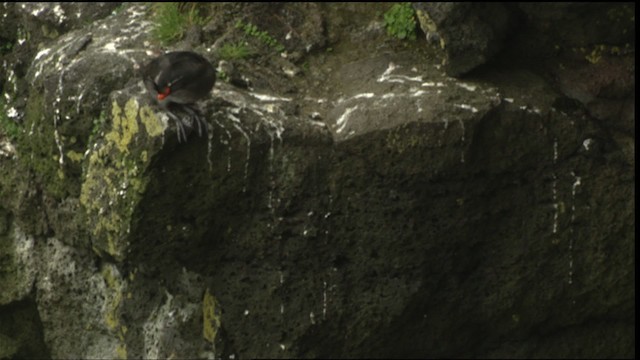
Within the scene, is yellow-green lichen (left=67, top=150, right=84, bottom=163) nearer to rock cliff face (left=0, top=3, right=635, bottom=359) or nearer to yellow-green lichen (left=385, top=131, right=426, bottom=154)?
rock cliff face (left=0, top=3, right=635, bottom=359)

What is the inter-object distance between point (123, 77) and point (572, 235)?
2.29 m

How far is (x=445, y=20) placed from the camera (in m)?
6.76

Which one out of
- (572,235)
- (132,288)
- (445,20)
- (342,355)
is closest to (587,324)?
(572,235)

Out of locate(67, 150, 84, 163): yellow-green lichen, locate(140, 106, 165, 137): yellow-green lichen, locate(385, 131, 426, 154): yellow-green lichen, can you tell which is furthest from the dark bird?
locate(385, 131, 426, 154): yellow-green lichen

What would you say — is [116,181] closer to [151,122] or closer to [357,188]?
[151,122]

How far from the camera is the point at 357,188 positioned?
6.84 meters

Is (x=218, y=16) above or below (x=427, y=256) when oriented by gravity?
above

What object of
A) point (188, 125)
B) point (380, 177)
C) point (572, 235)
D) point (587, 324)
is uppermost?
point (188, 125)

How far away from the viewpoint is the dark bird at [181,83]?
6543 millimetres

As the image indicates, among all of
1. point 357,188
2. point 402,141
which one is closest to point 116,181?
point 357,188

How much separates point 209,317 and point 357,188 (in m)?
0.97

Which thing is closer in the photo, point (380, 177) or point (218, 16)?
point (380, 177)

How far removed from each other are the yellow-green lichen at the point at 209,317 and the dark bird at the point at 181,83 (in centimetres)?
88

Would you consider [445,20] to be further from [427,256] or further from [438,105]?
[427,256]
